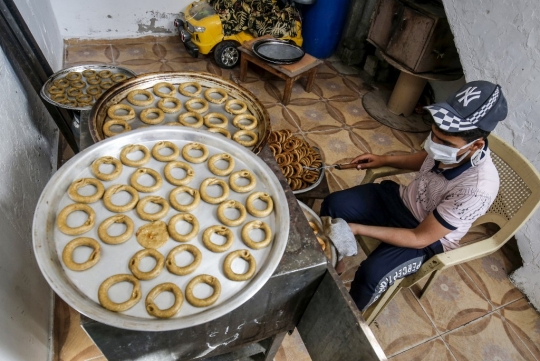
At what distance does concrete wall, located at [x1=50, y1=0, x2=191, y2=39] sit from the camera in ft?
14.2

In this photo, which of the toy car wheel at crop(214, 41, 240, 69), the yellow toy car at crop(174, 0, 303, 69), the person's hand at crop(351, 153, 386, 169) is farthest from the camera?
the toy car wheel at crop(214, 41, 240, 69)

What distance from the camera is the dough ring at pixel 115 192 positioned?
50.7 inches

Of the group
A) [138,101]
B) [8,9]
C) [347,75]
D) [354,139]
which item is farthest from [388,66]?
[8,9]

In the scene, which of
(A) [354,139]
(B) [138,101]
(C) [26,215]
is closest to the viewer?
(B) [138,101]

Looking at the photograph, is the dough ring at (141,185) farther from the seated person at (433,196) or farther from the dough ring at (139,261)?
the seated person at (433,196)

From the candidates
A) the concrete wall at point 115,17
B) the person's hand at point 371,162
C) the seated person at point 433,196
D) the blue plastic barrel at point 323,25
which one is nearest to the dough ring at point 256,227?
the seated person at point 433,196

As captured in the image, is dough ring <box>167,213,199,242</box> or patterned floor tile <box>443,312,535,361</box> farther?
patterned floor tile <box>443,312,535,361</box>

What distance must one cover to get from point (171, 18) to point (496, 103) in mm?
4450

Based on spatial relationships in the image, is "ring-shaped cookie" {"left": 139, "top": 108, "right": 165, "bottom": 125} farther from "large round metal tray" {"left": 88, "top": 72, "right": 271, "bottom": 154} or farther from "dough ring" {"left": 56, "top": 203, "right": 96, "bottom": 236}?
"dough ring" {"left": 56, "top": 203, "right": 96, "bottom": 236}

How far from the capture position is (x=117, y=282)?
1.12 meters

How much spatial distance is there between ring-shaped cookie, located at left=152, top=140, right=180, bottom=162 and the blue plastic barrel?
12.6 ft

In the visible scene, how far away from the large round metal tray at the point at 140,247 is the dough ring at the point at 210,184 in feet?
0.09

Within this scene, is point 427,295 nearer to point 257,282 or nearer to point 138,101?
point 257,282

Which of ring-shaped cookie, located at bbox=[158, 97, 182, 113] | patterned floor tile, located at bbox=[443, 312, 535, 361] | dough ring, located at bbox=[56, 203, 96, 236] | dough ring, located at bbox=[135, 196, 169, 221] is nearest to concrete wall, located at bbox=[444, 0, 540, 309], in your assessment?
patterned floor tile, located at bbox=[443, 312, 535, 361]
